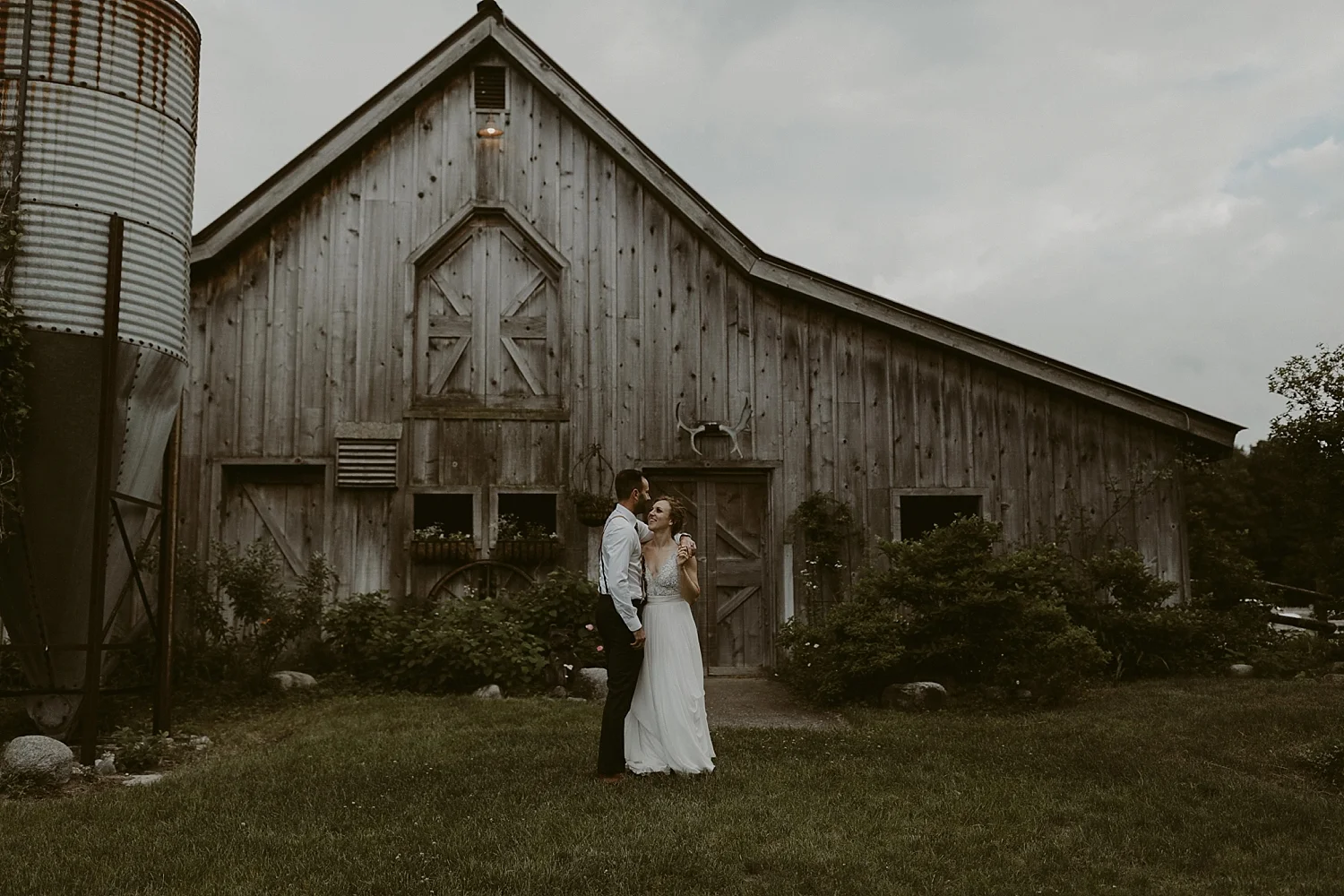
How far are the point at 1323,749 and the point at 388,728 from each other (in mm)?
6324

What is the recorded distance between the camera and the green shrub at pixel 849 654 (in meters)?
9.54

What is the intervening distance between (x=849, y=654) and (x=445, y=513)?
17.1ft

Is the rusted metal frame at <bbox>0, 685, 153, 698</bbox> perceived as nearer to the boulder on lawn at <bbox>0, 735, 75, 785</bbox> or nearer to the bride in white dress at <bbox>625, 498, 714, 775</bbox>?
the boulder on lawn at <bbox>0, 735, 75, 785</bbox>

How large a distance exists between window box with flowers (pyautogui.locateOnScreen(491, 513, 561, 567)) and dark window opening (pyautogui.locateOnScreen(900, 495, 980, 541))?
12.0ft

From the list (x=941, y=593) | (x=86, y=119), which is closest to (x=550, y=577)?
(x=941, y=593)

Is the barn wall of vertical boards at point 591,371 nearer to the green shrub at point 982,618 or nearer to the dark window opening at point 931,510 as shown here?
the dark window opening at point 931,510

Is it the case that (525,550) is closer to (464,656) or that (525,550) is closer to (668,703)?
(464,656)

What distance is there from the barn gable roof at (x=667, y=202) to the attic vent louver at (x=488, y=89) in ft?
0.90

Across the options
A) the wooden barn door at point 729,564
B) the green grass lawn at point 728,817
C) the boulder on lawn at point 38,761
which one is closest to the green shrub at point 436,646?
the green grass lawn at point 728,817

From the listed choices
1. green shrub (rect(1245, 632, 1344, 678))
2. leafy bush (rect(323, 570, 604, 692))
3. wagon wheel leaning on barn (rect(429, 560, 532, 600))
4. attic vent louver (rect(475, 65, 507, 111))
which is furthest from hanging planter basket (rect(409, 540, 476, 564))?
green shrub (rect(1245, 632, 1344, 678))

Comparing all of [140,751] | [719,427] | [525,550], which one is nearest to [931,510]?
[719,427]

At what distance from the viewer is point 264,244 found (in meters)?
12.1

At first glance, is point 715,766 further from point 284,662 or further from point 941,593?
point 284,662

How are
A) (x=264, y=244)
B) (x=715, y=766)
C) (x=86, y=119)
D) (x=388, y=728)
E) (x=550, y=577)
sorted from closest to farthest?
(x=715, y=766) → (x=86, y=119) → (x=388, y=728) → (x=550, y=577) → (x=264, y=244)
